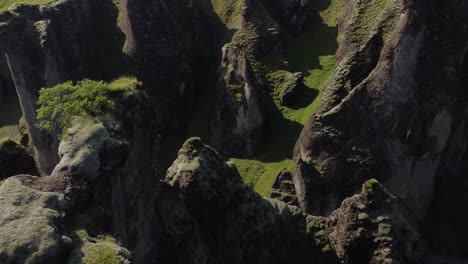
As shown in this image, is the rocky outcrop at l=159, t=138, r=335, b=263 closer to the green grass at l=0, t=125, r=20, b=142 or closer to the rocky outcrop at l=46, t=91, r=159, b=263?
the rocky outcrop at l=46, t=91, r=159, b=263

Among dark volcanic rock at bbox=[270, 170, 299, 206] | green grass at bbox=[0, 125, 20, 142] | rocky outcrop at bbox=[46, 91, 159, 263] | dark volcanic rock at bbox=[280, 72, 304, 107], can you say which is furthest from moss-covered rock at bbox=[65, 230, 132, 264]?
green grass at bbox=[0, 125, 20, 142]

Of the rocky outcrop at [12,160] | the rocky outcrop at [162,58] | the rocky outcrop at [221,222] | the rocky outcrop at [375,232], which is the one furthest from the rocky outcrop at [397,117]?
the rocky outcrop at [12,160]

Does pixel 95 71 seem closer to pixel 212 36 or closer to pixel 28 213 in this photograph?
pixel 212 36

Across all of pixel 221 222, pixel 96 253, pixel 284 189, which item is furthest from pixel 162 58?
pixel 96 253

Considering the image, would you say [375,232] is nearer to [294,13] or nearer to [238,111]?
[238,111]

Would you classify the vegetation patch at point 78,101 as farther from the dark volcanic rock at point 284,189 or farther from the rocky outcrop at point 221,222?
the dark volcanic rock at point 284,189

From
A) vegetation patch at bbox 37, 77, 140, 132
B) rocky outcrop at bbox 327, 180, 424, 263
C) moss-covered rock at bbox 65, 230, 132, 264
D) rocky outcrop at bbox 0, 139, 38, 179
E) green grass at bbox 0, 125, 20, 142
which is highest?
vegetation patch at bbox 37, 77, 140, 132
